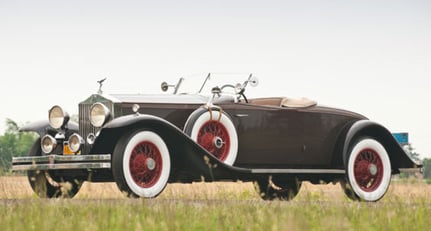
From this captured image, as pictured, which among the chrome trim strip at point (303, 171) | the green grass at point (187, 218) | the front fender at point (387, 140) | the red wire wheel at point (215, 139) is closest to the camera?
the green grass at point (187, 218)

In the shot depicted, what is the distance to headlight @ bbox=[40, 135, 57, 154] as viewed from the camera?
31.1ft

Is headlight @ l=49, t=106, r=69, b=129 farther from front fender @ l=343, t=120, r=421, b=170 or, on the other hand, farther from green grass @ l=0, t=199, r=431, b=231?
front fender @ l=343, t=120, r=421, b=170

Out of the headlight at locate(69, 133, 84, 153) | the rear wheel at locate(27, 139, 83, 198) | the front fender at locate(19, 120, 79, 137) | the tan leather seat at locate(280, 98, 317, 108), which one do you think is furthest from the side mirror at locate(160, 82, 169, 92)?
the headlight at locate(69, 133, 84, 153)

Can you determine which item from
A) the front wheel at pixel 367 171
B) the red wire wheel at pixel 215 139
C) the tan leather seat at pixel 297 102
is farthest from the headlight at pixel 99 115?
the front wheel at pixel 367 171

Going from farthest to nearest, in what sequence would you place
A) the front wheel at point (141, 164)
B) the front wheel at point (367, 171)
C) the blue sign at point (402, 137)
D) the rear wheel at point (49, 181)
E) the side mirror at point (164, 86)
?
the blue sign at point (402, 137), the side mirror at point (164, 86), the front wheel at point (367, 171), the rear wheel at point (49, 181), the front wheel at point (141, 164)

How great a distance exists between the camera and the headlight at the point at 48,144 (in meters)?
9.48

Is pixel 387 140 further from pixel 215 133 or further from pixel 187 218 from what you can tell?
pixel 187 218

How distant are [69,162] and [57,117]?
4.28 ft

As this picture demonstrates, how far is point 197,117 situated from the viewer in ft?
29.8

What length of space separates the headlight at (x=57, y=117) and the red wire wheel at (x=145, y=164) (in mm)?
1619

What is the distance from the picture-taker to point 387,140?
35.1 feet

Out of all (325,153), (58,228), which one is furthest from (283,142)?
(58,228)

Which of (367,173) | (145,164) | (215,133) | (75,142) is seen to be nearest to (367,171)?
(367,173)

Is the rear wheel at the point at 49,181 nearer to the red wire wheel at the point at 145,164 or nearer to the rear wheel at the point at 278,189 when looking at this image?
the red wire wheel at the point at 145,164
